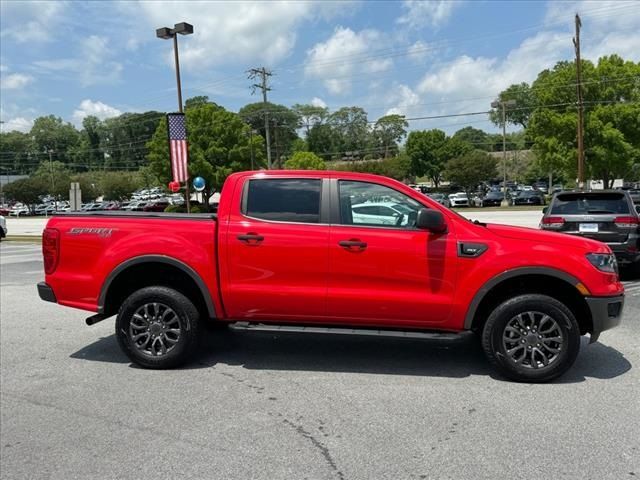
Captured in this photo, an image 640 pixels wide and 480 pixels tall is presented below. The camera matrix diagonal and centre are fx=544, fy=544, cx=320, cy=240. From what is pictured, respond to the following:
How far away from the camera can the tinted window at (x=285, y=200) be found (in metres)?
4.91

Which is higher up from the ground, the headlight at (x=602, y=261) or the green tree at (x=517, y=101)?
the green tree at (x=517, y=101)

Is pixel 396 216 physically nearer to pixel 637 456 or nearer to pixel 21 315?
pixel 637 456

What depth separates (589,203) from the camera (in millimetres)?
9656

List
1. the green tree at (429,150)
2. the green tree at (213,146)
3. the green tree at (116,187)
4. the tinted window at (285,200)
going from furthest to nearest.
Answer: the green tree at (429,150) → the green tree at (116,187) → the green tree at (213,146) → the tinted window at (285,200)

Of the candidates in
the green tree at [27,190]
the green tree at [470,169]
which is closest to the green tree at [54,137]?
the green tree at [27,190]

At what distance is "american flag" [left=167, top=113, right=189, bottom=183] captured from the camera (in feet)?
75.1

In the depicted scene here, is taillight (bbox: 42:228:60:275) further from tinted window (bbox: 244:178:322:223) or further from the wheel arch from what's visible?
the wheel arch

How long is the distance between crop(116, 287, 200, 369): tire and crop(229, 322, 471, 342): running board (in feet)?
1.49

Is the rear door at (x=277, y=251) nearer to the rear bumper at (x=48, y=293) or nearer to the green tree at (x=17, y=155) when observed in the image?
the rear bumper at (x=48, y=293)

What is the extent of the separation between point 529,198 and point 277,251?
4919 centimetres

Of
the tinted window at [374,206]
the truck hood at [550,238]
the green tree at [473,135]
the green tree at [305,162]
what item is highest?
the green tree at [473,135]

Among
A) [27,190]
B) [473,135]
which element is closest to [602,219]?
[27,190]

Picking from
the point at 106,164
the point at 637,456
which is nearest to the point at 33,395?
the point at 637,456

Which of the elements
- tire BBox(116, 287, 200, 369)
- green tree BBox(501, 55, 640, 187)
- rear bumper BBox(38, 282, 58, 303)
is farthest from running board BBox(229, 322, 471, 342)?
green tree BBox(501, 55, 640, 187)
